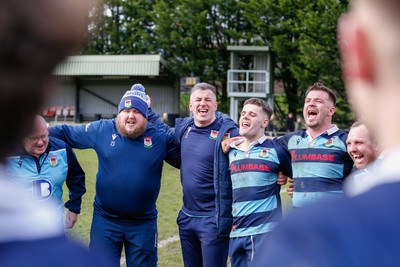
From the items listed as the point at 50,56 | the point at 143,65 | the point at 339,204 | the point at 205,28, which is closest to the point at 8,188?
the point at 50,56

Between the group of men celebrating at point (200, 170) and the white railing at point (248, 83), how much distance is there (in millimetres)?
34712

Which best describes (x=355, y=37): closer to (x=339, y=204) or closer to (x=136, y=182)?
(x=339, y=204)

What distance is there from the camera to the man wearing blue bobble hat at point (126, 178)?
19.5 ft

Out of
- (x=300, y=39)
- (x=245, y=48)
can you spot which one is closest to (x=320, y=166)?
(x=300, y=39)

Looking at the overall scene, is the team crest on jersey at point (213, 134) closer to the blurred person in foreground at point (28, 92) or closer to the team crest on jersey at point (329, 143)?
the team crest on jersey at point (329, 143)

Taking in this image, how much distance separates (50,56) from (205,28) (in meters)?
43.9

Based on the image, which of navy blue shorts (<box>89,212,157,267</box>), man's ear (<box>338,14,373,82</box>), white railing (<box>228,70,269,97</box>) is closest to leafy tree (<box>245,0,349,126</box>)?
white railing (<box>228,70,269,97</box>)

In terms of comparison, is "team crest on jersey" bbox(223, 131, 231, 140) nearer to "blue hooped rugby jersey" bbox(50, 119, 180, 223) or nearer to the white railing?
"blue hooped rugby jersey" bbox(50, 119, 180, 223)

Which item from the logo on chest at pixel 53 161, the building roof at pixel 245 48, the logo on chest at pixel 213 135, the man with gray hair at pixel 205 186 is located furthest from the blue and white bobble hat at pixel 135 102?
the building roof at pixel 245 48

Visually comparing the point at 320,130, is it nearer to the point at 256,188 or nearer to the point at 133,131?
the point at 256,188

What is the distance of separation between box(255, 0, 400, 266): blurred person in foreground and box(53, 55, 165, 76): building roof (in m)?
40.3

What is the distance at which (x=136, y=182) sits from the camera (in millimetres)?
5953

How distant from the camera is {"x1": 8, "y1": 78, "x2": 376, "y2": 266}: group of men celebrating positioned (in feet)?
18.2

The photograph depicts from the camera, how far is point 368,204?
886 mm
